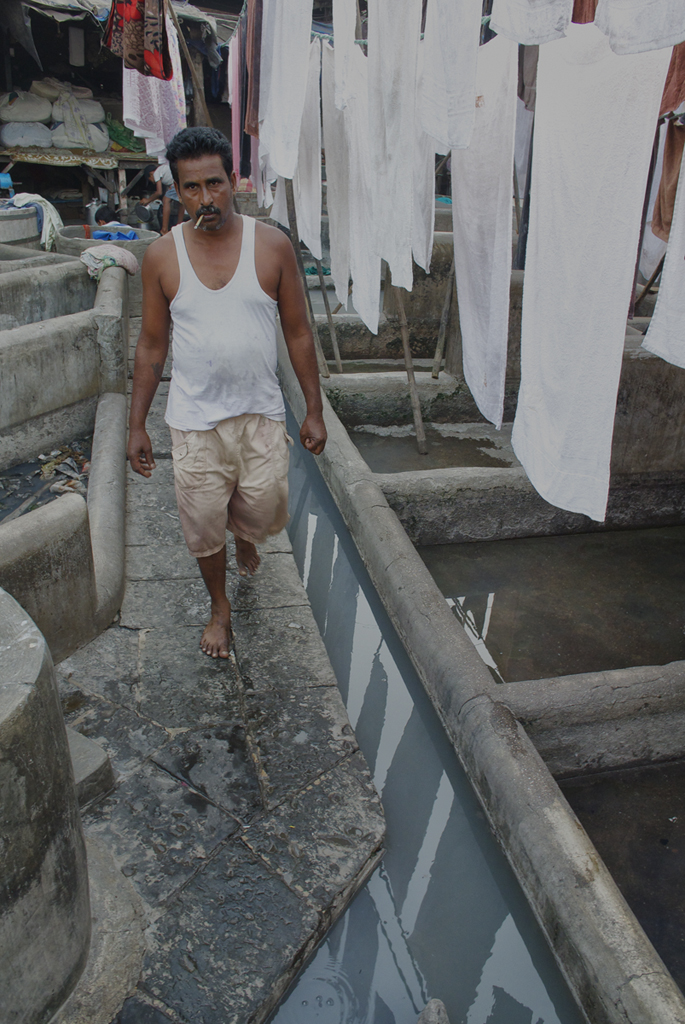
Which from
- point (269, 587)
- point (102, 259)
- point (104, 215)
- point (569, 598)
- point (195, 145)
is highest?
point (104, 215)

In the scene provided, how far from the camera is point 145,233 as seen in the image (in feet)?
29.0

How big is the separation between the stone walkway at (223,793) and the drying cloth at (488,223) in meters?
1.56

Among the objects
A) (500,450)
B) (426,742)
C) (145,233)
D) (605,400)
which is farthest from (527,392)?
(145,233)

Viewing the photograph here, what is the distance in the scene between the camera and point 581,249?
252 centimetres

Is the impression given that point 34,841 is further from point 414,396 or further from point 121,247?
point 121,247

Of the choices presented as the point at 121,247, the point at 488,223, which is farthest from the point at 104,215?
the point at 488,223

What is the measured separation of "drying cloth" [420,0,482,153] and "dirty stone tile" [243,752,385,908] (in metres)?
2.54

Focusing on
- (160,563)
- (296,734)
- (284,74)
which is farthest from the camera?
(284,74)

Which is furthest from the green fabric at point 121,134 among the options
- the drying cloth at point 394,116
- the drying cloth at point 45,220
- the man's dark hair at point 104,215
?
the drying cloth at point 394,116

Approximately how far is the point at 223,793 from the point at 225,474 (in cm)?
110

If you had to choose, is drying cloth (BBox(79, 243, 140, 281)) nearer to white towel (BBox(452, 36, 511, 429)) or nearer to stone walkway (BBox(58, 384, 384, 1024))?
white towel (BBox(452, 36, 511, 429))

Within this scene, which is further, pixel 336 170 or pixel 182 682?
Answer: pixel 336 170

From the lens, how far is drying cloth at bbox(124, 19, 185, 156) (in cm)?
752

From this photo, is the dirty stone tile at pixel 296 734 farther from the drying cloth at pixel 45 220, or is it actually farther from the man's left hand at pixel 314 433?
the drying cloth at pixel 45 220
